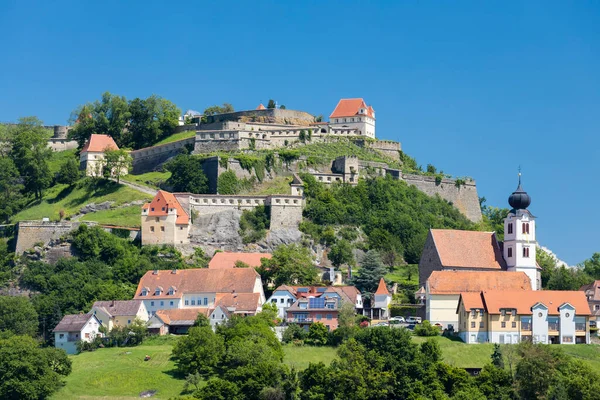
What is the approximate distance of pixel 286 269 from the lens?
90000 mm

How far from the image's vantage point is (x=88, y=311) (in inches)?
3383

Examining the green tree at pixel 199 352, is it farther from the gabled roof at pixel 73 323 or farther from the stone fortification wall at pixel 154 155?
the stone fortification wall at pixel 154 155

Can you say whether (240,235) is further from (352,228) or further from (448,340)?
(448,340)

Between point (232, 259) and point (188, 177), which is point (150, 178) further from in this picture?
point (232, 259)

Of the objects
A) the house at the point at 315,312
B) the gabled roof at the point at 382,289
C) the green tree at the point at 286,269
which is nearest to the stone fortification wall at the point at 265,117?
the green tree at the point at 286,269

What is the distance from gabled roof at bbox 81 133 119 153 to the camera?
4569 inches

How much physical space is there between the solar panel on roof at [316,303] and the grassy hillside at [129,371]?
6272mm

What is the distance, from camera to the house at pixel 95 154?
113250 millimetres

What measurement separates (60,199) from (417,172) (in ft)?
123

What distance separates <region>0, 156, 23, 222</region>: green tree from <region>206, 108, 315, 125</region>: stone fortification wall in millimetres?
22556

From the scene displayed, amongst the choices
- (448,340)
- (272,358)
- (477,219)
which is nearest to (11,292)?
(272,358)

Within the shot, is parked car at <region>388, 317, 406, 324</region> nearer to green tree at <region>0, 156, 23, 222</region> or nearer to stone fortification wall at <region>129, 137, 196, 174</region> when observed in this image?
stone fortification wall at <region>129, 137, 196, 174</region>

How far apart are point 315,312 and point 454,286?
10895 mm

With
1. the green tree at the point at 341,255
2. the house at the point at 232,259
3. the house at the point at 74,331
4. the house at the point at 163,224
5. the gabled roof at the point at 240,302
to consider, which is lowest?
the house at the point at 74,331
